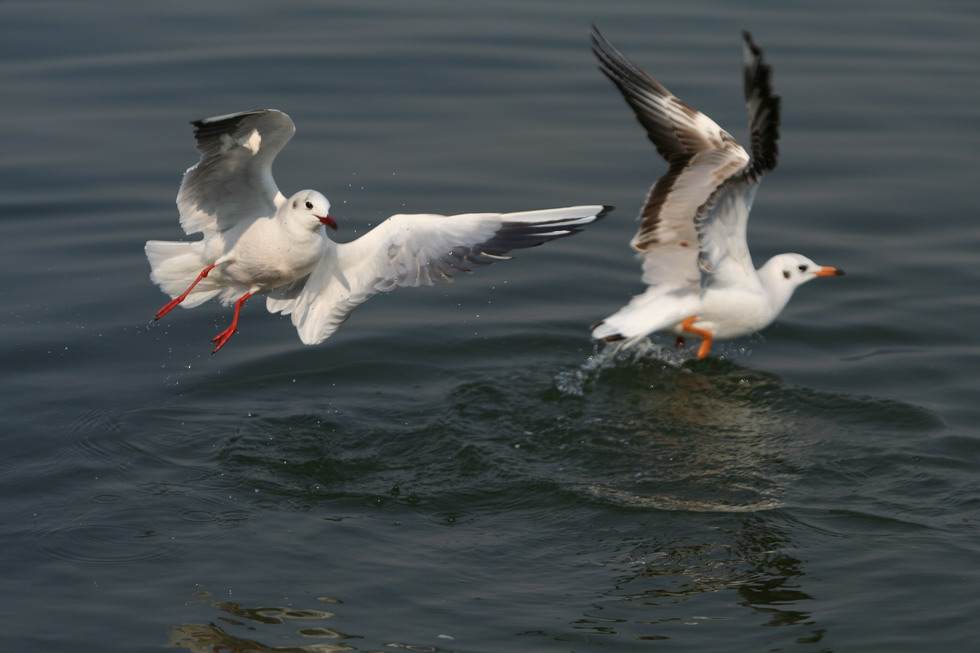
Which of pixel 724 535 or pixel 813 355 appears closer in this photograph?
pixel 724 535

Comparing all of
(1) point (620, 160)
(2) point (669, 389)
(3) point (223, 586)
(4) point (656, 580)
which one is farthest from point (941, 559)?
(1) point (620, 160)

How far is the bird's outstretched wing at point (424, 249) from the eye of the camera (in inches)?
298

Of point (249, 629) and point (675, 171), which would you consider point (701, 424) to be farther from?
point (249, 629)

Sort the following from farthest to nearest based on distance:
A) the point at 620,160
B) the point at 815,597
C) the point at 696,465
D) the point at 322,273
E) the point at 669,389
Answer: the point at 620,160 → the point at 669,389 → the point at 322,273 → the point at 696,465 → the point at 815,597

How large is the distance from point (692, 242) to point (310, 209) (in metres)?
2.29

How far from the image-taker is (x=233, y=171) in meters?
7.50

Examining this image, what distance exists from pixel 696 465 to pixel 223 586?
259 cm

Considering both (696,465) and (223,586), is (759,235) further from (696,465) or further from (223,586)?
(223,586)

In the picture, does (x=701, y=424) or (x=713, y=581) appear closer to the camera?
(x=713, y=581)

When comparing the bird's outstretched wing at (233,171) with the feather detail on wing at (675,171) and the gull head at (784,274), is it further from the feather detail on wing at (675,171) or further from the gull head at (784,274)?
the gull head at (784,274)

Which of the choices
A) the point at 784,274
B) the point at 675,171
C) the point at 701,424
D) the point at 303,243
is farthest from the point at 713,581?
the point at 784,274

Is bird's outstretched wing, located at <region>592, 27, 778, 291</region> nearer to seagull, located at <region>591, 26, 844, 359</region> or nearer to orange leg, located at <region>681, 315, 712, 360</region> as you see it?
seagull, located at <region>591, 26, 844, 359</region>

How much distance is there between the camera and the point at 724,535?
6.55 m

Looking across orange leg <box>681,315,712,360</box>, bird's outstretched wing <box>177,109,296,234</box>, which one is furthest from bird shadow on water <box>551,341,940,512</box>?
bird's outstretched wing <box>177,109,296,234</box>
